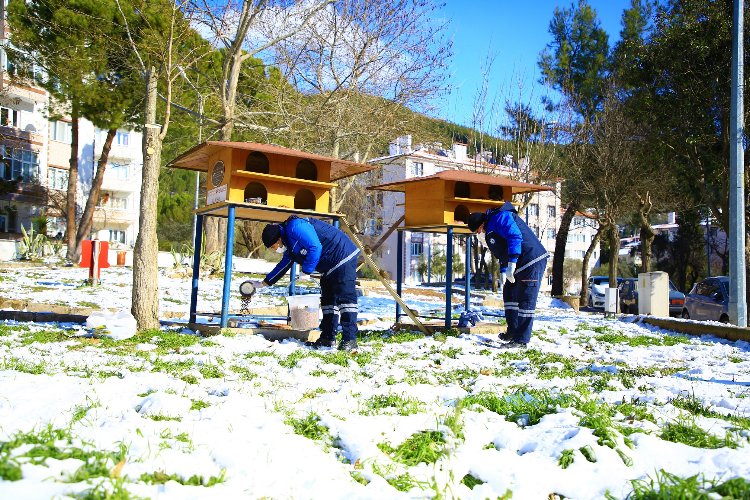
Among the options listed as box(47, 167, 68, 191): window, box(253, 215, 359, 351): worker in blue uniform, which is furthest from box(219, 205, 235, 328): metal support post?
box(47, 167, 68, 191): window

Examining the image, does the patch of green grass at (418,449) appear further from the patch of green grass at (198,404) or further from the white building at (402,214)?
the white building at (402,214)

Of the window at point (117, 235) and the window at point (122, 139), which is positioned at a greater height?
the window at point (122, 139)

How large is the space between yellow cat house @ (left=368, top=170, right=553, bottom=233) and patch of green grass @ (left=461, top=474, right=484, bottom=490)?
7.71 meters

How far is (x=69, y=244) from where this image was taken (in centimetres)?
3005

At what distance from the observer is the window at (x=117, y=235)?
49.6 metres

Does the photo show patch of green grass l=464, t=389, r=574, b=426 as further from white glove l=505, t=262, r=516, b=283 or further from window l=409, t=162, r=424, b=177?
window l=409, t=162, r=424, b=177

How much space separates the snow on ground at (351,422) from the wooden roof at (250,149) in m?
3.17

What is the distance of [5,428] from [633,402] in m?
4.04

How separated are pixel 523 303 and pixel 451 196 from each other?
260cm

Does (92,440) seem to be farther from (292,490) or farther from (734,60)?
(734,60)

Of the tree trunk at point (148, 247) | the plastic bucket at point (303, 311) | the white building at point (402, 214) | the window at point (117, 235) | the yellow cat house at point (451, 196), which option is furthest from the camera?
the window at point (117, 235)

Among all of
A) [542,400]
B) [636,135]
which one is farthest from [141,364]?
[636,135]

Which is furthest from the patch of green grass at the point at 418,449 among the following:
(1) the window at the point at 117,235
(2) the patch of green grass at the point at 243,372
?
(1) the window at the point at 117,235

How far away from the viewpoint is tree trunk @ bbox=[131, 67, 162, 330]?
8.98 m
